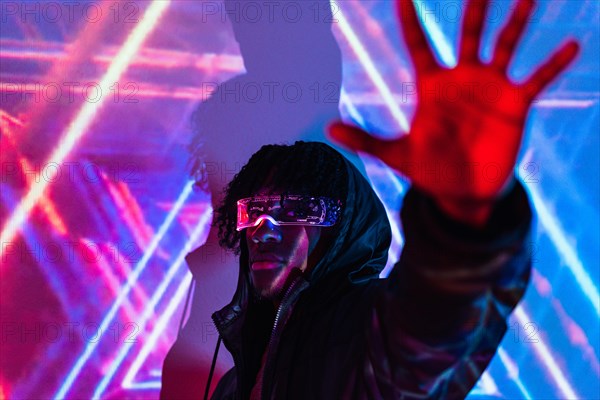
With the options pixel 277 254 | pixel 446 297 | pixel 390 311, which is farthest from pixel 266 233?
pixel 446 297

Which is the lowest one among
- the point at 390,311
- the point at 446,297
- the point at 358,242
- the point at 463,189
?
the point at 358,242

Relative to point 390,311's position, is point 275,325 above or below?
below

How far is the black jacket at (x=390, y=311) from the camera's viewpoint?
1198mm

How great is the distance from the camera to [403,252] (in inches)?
51.4

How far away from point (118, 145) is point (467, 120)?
190 cm

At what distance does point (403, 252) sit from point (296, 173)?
0.97 m

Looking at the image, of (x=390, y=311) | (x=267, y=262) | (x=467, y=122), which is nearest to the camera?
(x=467, y=122)

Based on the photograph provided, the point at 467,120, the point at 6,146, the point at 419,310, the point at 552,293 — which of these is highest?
the point at 467,120

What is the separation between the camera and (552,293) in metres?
2.64

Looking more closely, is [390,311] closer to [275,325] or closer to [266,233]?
[275,325]

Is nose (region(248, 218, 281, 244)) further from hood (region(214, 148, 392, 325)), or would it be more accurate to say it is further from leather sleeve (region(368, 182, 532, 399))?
leather sleeve (region(368, 182, 532, 399))

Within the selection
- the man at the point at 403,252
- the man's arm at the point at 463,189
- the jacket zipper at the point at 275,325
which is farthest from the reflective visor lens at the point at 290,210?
the man's arm at the point at 463,189

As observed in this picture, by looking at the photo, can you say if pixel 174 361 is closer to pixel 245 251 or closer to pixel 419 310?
pixel 245 251

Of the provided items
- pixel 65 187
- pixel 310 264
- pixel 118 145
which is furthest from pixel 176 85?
pixel 310 264
